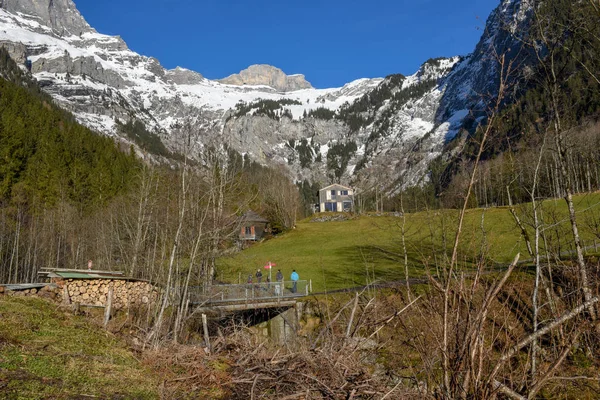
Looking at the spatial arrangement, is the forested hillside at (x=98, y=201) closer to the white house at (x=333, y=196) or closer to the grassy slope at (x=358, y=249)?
the grassy slope at (x=358, y=249)

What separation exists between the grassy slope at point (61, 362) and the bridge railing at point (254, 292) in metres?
10.7

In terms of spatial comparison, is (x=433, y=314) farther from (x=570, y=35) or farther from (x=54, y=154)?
(x=54, y=154)

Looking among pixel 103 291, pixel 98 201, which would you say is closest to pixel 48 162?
pixel 98 201

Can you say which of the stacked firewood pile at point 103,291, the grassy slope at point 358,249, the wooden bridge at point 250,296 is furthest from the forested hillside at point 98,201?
the grassy slope at point 358,249

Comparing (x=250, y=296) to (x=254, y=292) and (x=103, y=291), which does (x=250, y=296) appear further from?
(x=103, y=291)

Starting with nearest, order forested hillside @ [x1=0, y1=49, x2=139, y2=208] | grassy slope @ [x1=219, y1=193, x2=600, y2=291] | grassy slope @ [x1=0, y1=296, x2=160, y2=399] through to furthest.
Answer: grassy slope @ [x1=0, y1=296, x2=160, y2=399] < grassy slope @ [x1=219, y1=193, x2=600, y2=291] < forested hillside @ [x1=0, y1=49, x2=139, y2=208]

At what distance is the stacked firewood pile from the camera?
57.9ft

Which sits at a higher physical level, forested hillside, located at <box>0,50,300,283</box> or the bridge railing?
forested hillside, located at <box>0,50,300,283</box>

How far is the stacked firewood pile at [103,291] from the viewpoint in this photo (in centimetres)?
1766

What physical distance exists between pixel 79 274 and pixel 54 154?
3315cm

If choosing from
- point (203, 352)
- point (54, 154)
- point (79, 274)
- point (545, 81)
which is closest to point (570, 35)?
point (545, 81)

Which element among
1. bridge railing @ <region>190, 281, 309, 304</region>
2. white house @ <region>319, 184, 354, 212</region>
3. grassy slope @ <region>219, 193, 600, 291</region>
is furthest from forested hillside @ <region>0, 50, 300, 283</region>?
white house @ <region>319, 184, 354, 212</region>

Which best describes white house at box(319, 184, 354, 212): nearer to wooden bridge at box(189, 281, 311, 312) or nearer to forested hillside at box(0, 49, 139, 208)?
forested hillside at box(0, 49, 139, 208)

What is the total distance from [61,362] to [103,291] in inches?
566
